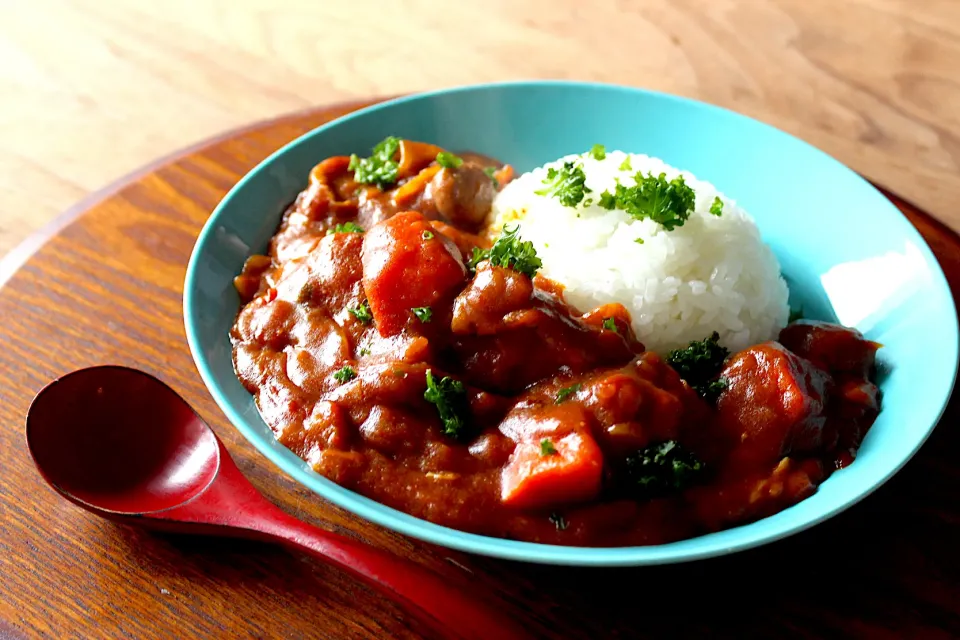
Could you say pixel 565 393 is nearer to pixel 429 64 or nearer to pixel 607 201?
pixel 607 201

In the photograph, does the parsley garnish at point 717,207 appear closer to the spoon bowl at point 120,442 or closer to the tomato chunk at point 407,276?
the tomato chunk at point 407,276

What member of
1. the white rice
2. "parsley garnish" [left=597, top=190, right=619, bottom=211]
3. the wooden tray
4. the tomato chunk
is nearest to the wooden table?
the wooden tray

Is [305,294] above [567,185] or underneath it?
underneath

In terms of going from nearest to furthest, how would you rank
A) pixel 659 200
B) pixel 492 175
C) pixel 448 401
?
pixel 448 401
pixel 659 200
pixel 492 175

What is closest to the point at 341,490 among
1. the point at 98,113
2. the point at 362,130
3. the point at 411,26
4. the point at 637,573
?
the point at 637,573

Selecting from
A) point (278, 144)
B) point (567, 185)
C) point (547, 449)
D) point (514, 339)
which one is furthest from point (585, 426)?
point (278, 144)

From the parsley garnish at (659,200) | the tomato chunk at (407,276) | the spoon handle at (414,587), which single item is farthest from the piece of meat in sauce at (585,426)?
the parsley garnish at (659,200)
